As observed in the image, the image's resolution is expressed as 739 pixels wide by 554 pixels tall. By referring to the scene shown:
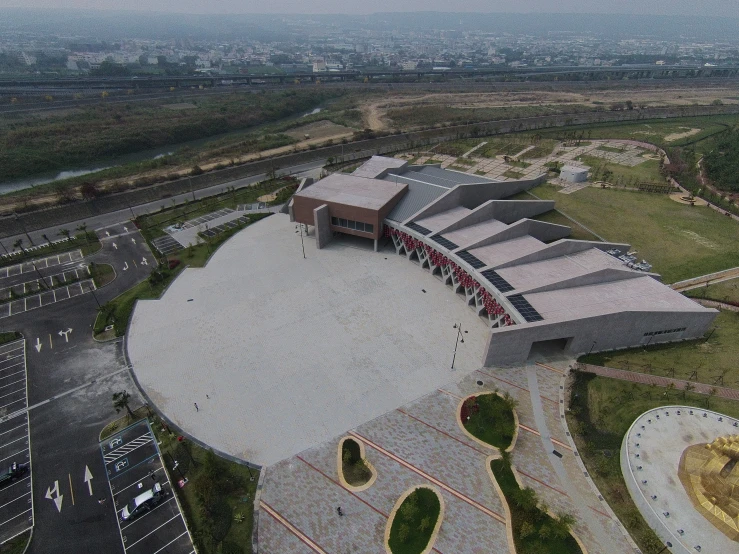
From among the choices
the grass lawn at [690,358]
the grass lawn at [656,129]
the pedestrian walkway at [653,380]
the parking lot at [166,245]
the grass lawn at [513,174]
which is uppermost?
the grass lawn at [656,129]

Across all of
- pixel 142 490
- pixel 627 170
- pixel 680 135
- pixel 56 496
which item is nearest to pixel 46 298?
pixel 56 496

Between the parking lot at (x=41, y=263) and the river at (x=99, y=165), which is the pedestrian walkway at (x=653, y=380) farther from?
the river at (x=99, y=165)

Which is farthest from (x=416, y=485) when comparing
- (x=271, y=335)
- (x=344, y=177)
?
(x=344, y=177)

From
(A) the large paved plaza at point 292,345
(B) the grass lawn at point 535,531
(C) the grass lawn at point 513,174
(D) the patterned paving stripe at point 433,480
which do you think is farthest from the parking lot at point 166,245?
(C) the grass lawn at point 513,174

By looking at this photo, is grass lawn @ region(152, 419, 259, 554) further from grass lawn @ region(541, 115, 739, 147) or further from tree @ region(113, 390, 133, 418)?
grass lawn @ region(541, 115, 739, 147)

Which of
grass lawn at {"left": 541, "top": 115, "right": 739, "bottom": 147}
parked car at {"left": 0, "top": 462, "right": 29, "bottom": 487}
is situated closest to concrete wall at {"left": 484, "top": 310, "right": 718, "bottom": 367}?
parked car at {"left": 0, "top": 462, "right": 29, "bottom": 487}

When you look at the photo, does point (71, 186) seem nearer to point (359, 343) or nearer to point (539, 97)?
point (359, 343)
